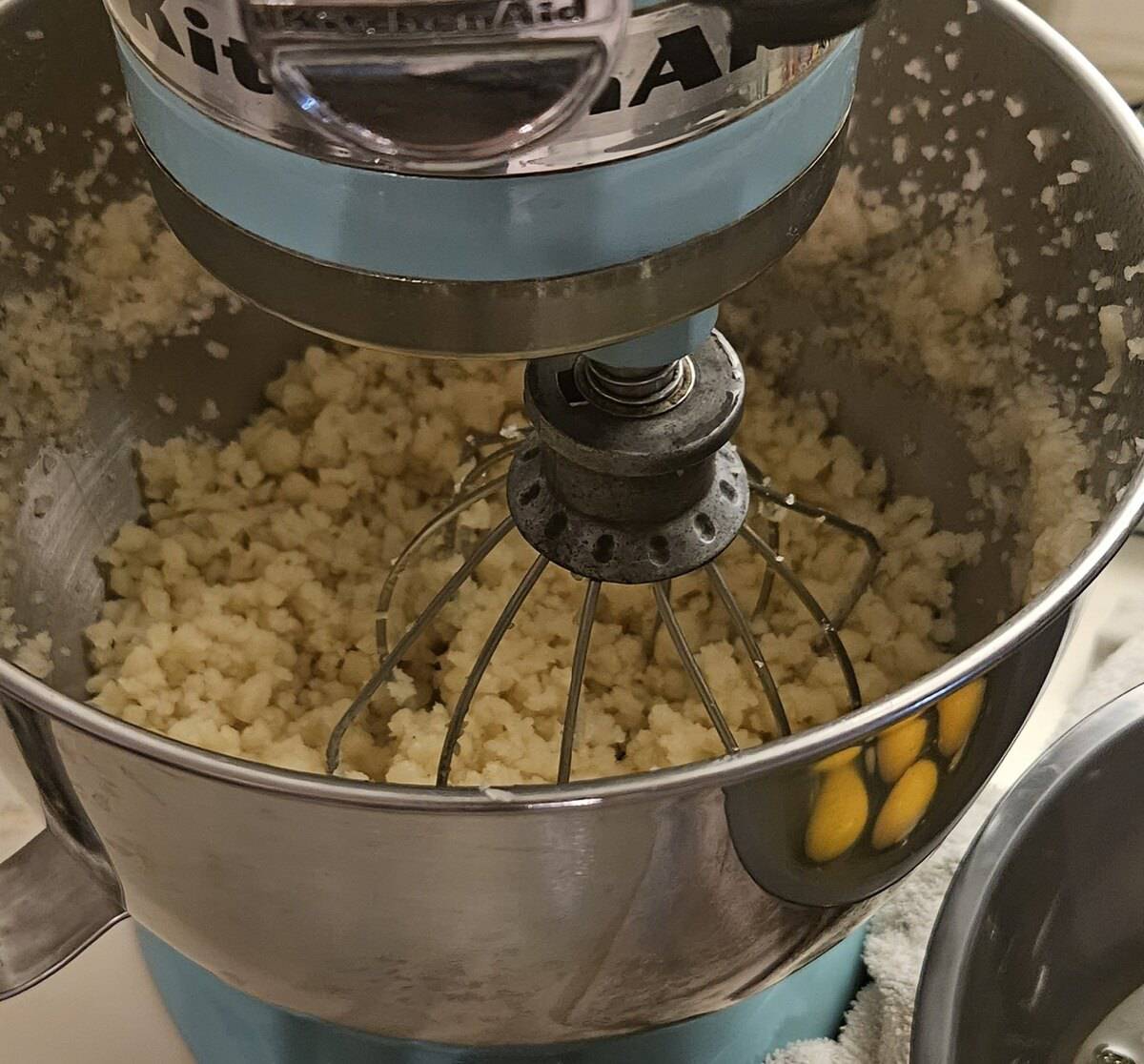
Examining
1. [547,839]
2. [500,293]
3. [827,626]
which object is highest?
[500,293]

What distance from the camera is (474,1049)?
50 cm

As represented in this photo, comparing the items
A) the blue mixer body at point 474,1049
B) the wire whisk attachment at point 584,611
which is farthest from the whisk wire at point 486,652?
the blue mixer body at point 474,1049

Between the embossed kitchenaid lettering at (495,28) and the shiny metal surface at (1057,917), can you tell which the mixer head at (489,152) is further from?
the shiny metal surface at (1057,917)

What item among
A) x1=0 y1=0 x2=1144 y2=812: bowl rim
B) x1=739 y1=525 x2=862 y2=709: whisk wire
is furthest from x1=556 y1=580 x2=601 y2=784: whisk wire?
x1=0 y1=0 x2=1144 y2=812: bowl rim

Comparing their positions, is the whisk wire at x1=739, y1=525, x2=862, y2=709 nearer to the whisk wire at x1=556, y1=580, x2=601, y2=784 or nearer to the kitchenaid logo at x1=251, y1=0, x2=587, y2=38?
the whisk wire at x1=556, y1=580, x2=601, y2=784

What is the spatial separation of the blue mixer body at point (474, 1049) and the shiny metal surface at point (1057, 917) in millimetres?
75

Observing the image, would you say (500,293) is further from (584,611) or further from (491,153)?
(584,611)

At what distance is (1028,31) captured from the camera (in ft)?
1.86

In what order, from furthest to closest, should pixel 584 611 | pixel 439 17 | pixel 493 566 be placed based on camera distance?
pixel 493 566, pixel 584 611, pixel 439 17

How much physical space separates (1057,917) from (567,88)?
463 millimetres

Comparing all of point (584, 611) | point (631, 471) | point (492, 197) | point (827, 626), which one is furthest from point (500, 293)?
point (827, 626)

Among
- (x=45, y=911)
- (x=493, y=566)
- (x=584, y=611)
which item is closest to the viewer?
(x=45, y=911)

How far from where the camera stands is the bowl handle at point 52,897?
435mm

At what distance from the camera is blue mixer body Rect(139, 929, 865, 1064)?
0.53 metres
